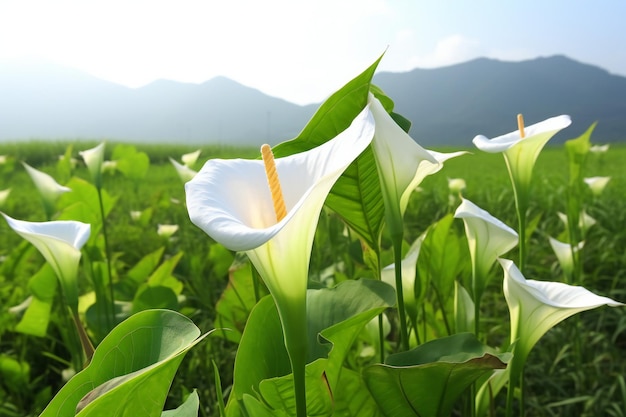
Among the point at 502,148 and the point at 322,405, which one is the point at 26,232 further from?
the point at 502,148

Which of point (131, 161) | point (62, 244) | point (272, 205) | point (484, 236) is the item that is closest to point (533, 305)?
point (484, 236)

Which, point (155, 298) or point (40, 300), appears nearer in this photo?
point (155, 298)

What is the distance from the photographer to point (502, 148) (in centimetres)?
43

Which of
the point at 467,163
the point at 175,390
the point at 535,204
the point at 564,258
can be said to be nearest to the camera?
the point at 564,258

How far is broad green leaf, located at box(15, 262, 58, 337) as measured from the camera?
0.83 metres

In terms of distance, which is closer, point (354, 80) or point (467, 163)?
point (354, 80)

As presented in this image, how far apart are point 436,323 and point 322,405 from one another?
398 mm

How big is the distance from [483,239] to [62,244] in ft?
1.11

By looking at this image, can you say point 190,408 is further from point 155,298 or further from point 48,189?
point 48,189

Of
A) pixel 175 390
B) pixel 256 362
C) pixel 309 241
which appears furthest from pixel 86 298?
pixel 309 241

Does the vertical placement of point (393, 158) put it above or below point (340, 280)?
above

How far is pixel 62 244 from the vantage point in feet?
1.46

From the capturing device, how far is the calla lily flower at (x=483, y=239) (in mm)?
431

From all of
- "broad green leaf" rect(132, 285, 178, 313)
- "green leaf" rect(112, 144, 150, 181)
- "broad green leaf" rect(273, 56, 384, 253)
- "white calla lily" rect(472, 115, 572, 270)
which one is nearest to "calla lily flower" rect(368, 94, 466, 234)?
"broad green leaf" rect(273, 56, 384, 253)
